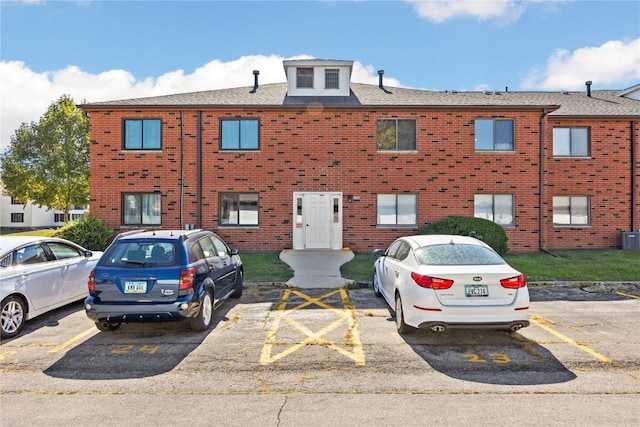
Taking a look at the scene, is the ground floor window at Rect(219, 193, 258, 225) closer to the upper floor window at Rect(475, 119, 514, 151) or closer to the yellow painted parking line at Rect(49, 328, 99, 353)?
the upper floor window at Rect(475, 119, 514, 151)

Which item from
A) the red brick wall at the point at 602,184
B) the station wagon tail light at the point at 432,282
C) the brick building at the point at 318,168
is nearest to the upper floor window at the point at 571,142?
the red brick wall at the point at 602,184

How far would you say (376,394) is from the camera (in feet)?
14.0

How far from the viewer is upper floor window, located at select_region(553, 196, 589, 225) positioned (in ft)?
55.7

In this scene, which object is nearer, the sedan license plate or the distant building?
the sedan license plate

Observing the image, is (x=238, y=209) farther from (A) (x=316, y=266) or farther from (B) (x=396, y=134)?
(B) (x=396, y=134)

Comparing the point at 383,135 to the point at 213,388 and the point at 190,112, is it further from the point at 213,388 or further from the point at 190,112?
the point at 213,388

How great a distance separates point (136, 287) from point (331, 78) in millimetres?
13893

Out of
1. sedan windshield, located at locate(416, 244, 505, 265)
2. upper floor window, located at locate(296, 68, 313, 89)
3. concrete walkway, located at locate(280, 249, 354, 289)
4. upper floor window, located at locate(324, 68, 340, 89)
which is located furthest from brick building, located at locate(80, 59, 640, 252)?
sedan windshield, located at locate(416, 244, 505, 265)

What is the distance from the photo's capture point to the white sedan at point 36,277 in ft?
20.3

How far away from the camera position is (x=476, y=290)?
5.55 m

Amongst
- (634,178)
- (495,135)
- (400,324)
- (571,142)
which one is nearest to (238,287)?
(400,324)

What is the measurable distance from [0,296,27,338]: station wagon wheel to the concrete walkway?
5.29 m

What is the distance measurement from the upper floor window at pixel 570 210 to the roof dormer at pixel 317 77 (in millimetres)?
9914

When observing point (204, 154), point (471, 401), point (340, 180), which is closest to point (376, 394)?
point (471, 401)
